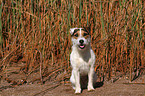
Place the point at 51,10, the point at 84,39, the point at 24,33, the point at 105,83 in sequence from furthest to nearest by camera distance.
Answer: the point at 24,33, the point at 51,10, the point at 105,83, the point at 84,39

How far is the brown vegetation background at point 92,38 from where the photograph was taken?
3758 mm

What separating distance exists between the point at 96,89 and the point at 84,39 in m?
0.80

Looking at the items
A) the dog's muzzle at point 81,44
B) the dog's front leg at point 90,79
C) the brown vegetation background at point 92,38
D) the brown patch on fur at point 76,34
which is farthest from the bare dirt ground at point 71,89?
the brown patch on fur at point 76,34

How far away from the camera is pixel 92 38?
4.11m

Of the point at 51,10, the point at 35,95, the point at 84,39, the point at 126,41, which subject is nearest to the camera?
the point at 84,39

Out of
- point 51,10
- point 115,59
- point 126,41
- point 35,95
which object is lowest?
point 35,95

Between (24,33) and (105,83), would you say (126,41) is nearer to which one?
(105,83)

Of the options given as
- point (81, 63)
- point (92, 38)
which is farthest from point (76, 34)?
point (92, 38)

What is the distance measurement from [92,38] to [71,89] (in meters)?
1.16

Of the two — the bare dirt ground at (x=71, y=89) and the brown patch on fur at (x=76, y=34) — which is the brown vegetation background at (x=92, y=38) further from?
the brown patch on fur at (x=76, y=34)

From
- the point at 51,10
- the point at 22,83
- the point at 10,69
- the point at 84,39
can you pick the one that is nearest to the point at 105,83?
the point at 84,39

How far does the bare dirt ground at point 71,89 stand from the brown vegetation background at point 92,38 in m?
0.17

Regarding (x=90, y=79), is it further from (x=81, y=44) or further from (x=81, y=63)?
(x=81, y=44)

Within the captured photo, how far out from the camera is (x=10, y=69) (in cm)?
Answer: 446
